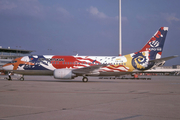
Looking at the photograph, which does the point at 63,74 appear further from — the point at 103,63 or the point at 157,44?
the point at 157,44

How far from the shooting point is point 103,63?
1135 inches

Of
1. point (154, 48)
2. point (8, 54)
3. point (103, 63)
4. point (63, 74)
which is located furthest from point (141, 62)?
point (8, 54)

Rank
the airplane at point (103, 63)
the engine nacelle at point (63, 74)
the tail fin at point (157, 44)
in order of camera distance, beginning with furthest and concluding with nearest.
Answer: the tail fin at point (157, 44) < the airplane at point (103, 63) < the engine nacelle at point (63, 74)

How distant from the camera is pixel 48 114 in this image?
6.55m

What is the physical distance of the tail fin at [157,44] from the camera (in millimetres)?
29609

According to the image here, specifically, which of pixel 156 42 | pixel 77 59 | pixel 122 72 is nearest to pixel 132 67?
pixel 122 72

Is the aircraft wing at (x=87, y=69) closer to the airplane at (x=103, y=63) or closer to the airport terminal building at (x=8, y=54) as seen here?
the airplane at (x=103, y=63)

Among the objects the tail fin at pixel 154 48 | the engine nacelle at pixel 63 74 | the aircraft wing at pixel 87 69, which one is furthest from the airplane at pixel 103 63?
the engine nacelle at pixel 63 74

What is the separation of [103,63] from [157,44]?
8691 mm

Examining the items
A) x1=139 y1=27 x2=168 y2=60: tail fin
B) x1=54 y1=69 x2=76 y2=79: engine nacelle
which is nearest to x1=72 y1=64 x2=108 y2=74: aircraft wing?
x1=54 y1=69 x2=76 y2=79: engine nacelle

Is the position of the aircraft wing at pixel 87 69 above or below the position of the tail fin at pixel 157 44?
below

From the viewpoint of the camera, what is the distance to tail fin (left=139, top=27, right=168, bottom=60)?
2961 centimetres

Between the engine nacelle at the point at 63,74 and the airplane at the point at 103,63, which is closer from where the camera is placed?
the engine nacelle at the point at 63,74

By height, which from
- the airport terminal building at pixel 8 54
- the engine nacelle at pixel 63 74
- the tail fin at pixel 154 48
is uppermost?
the airport terminal building at pixel 8 54
